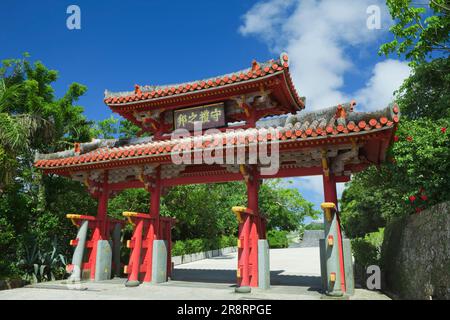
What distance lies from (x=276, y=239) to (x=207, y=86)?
3632 centimetres

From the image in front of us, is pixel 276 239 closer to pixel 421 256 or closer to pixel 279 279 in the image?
pixel 279 279

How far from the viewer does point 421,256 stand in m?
7.28

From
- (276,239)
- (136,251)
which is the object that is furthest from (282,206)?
(136,251)

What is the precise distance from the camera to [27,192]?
563 inches

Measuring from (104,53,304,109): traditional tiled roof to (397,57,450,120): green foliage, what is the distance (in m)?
7.77

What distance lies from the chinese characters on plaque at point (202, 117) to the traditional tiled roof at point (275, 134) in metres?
0.87

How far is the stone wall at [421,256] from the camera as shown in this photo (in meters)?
6.22

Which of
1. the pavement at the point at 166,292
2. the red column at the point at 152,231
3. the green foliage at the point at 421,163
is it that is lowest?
the pavement at the point at 166,292

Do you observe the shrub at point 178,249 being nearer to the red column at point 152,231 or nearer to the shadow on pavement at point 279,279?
the shadow on pavement at point 279,279

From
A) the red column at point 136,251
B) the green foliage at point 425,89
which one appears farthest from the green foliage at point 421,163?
the red column at point 136,251

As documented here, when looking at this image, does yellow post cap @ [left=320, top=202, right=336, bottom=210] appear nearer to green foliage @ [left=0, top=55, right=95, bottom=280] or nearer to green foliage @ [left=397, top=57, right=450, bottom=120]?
green foliage @ [left=0, top=55, right=95, bottom=280]

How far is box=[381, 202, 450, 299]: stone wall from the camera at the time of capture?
6223mm
